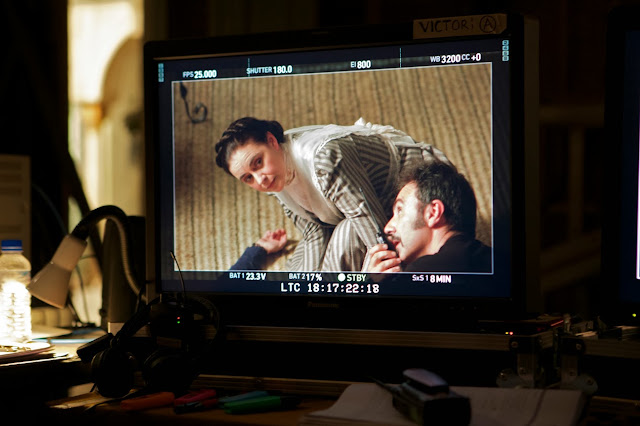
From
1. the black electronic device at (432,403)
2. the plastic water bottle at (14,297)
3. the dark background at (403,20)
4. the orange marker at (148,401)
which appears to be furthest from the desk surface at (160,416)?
the dark background at (403,20)

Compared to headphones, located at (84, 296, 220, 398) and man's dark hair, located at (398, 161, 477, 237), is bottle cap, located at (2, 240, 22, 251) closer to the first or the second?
headphones, located at (84, 296, 220, 398)

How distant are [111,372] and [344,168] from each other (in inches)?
17.3

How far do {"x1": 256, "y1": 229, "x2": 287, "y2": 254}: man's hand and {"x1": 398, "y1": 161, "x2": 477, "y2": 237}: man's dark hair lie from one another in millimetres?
197

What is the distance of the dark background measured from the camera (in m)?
1.85

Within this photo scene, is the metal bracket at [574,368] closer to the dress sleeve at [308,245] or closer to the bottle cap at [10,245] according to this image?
the dress sleeve at [308,245]

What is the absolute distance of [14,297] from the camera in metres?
1.37

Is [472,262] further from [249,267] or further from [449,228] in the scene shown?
[249,267]

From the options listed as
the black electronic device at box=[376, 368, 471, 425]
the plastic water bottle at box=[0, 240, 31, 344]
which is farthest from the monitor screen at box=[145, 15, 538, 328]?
the plastic water bottle at box=[0, 240, 31, 344]

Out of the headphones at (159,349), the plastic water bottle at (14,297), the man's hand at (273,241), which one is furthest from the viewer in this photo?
the plastic water bottle at (14,297)

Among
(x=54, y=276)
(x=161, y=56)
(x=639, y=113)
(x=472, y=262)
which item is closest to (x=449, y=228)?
(x=472, y=262)

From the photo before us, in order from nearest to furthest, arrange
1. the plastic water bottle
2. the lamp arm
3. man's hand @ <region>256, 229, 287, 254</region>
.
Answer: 1. man's hand @ <region>256, 229, 287, 254</region>
2. the lamp arm
3. the plastic water bottle

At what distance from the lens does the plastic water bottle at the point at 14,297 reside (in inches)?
52.4

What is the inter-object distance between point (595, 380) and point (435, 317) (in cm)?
23

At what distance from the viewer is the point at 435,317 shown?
107 cm
